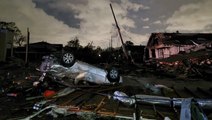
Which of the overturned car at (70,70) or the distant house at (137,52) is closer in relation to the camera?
the overturned car at (70,70)

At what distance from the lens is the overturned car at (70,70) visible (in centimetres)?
1340

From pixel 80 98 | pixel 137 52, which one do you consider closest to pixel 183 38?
pixel 137 52

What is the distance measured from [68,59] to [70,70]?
60cm

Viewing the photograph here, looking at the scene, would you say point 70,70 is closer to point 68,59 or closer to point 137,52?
point 68,59

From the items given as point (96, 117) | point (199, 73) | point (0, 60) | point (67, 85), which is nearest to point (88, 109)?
point (96, 117)

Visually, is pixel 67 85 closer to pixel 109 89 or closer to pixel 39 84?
pixel 39 84

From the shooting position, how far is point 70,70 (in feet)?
44.7

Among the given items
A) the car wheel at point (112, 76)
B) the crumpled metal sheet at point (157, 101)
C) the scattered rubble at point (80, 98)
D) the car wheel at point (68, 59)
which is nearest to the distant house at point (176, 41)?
the car wheel at point (112, 76)

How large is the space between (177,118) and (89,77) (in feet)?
22.8

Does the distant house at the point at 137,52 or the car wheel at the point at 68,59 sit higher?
the distant house at the point at 137,52

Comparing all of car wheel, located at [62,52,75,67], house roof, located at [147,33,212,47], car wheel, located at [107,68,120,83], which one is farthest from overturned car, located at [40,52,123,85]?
house roof, located at [147,33,212,47]

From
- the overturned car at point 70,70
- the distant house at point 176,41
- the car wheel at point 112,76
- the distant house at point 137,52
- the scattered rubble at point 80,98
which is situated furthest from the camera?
the distant house at point 137,52

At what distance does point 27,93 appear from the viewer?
42.3ft

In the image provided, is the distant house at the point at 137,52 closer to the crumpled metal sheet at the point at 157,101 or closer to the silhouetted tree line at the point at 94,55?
the silhouetted tree line at the point at 94,55
